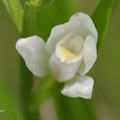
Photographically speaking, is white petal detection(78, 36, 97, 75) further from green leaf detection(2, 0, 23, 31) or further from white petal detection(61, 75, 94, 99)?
green leaf detection(2, 0, 23, 31)

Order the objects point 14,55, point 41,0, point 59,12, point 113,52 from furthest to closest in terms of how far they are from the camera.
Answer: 1. point 14,55
2. point 113,52
3. point 59,12
4. point 41,0

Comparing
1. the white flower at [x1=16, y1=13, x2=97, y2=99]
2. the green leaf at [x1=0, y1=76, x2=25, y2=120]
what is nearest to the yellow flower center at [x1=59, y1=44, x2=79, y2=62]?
the white flower at [x1=16, y1=13, x2=97, y2=99]

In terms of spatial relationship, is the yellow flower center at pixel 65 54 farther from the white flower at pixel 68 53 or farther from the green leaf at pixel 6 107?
the green leaf at pixel 6 107

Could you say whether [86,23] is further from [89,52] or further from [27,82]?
[27,82]

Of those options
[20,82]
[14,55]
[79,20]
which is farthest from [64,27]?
[14,55]

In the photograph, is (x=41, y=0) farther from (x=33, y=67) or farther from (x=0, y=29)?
(x=0, y=29)

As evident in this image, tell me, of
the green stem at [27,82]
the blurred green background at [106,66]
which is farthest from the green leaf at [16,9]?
the blurred green background at [106,66]
